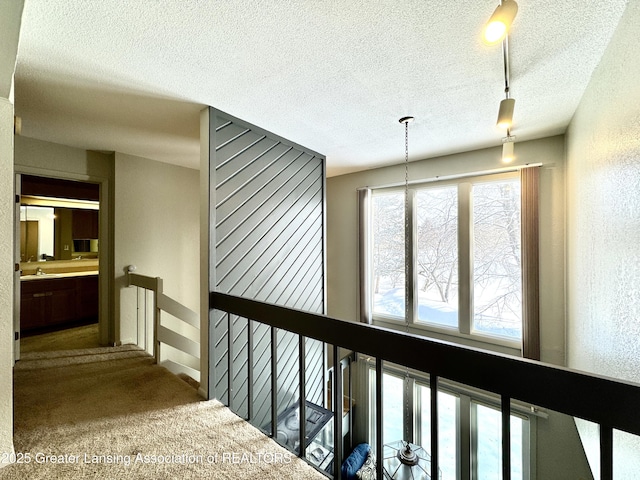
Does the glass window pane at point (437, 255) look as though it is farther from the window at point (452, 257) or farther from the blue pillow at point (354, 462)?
the blue pillow at point (354, 462)

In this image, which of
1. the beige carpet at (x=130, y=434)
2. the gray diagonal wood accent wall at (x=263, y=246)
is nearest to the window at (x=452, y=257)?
the gray diagonal wood accent wall at (x=263, y=246)

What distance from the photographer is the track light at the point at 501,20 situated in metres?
1.03

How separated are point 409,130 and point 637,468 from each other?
2679 millimetres

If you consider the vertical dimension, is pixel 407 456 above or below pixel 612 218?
below

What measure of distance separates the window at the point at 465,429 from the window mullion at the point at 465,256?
2.86 feet

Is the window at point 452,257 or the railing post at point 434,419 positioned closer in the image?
the railing post at point 434,419

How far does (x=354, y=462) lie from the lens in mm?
3865

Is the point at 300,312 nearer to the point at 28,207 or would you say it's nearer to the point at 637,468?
the point at 637,468

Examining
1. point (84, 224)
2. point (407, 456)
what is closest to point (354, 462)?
point (407, 456)

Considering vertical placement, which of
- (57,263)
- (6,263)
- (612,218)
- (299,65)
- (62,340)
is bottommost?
(62,340)

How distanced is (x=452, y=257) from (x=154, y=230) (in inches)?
154

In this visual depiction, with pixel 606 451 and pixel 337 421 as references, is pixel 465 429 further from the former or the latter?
pixel 606 451

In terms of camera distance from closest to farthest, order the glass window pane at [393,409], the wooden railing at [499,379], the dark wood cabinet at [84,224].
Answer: the wooden railing at [499,379]
the glass window pane at [393,409]
the dark wood cabinet at [84,224]

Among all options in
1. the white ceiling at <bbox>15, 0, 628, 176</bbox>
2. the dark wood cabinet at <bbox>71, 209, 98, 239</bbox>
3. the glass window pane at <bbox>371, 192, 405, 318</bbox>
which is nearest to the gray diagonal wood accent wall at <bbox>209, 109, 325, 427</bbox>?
the white ceiling at <bbox>15, 0, 628, 176</bbox>
